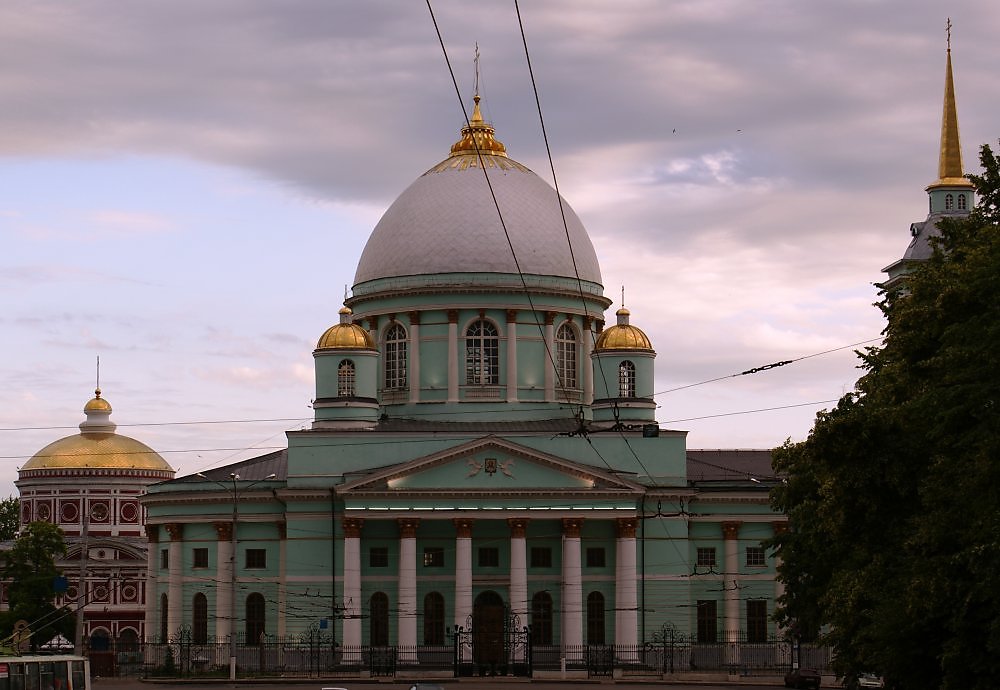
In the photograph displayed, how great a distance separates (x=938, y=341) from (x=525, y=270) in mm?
46984

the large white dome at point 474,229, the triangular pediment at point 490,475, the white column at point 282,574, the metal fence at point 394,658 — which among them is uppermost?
the large white dome at point 474,229

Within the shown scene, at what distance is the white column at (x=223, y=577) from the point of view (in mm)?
81188

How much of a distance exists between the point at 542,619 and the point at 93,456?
61.5 m

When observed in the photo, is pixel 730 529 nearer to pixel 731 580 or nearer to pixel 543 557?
pixel 731 580

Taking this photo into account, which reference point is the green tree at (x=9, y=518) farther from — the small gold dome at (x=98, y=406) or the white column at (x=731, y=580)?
the white column at (x=731, y=580)

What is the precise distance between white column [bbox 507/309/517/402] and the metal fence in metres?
12.1

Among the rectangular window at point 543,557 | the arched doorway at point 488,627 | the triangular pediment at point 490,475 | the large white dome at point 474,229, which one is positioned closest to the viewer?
the triangular pediment at point 490,475

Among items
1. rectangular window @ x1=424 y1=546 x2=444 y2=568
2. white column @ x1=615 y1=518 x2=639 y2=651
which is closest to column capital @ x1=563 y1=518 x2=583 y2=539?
white column @ x1=615 y1=518 x2=639 y2=651

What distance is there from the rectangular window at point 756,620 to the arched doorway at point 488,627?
10.4m

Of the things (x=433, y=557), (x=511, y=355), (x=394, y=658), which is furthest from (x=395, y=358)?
(x=394, y=658)

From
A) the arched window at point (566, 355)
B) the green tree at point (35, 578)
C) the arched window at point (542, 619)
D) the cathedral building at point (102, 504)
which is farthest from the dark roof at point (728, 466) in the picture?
the cathedral building at point (102, 504)

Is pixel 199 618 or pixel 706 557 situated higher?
pixel 706 557

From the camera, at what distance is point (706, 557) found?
82562mm

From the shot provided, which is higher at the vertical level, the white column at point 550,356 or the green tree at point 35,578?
the white column at point 550,356
